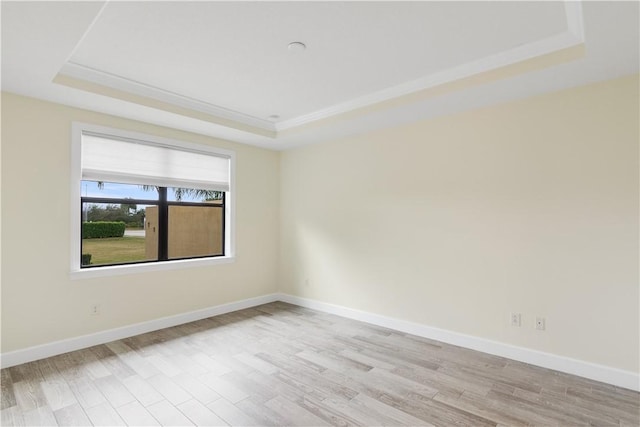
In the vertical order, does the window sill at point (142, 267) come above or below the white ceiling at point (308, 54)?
below

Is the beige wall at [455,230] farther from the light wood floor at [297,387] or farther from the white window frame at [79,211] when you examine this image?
the light wood floor at [297,387]

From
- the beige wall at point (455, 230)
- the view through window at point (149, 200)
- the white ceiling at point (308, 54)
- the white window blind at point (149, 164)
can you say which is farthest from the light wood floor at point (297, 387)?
the white ceiling at point (308, 54)

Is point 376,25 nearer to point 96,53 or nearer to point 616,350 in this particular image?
point 96,53

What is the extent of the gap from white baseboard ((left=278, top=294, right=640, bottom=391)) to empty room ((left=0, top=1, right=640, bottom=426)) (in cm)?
2

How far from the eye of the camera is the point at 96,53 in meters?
2.67

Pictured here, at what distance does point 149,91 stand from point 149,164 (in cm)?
98

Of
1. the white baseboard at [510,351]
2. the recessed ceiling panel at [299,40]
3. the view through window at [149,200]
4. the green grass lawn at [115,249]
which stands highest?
the recessed ceiling panel at [299,40]

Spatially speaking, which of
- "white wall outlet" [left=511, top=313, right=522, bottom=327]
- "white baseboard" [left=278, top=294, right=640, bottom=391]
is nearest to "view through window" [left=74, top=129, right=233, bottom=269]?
"white baseboard" [left=278, top=294, right=640, bottom=391]

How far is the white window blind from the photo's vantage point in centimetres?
358

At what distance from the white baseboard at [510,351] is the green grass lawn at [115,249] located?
2707 mm

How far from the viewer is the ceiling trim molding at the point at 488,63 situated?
2238mm

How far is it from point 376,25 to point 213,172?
3.13 m

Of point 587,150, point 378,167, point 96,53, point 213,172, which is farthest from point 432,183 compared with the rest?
point 96,53

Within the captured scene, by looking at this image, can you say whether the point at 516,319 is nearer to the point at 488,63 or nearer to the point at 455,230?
the point at 455,230
